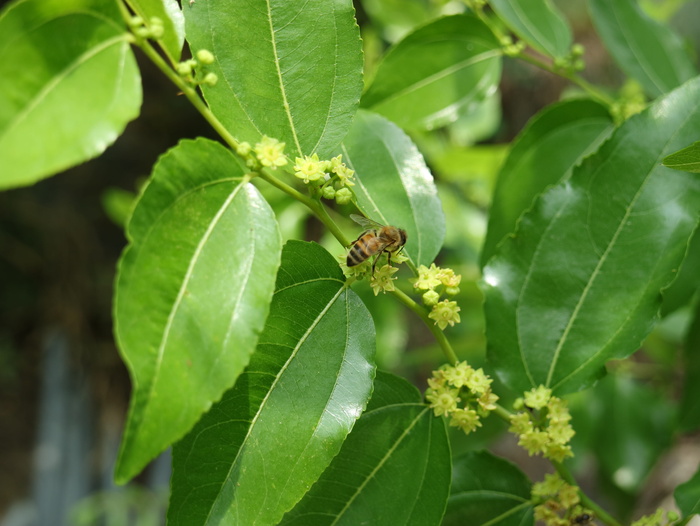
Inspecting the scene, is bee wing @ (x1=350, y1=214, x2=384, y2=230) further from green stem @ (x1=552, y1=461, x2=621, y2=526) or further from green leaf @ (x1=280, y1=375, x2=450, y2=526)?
green stem @ (x1=552, y1=461, x2=621, y2=526)

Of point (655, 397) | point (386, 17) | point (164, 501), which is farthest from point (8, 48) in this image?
point (164, 501)

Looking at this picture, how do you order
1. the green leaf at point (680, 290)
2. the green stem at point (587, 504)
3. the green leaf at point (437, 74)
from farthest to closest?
the green leaf at point (437, 74) → the green leaf at point (680, 290) → the green stem at point (587, 504)

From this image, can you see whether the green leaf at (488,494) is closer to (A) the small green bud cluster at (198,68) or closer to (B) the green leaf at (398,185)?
(B) the green leaf at (398,185)

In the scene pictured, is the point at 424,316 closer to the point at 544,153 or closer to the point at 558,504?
the point at 558,504

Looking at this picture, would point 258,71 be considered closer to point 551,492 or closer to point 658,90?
point 551,492

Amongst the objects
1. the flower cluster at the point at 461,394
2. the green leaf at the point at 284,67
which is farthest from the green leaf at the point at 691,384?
the green leaf at the point at 284,67
